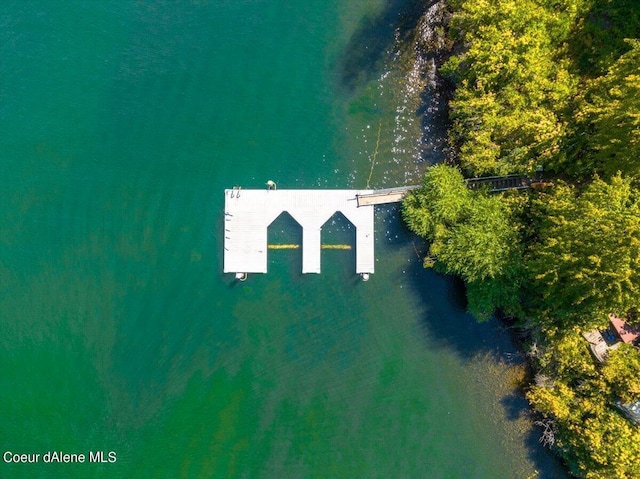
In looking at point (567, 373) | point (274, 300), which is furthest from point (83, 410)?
point (567, 373)

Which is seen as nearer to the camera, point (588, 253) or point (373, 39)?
point (588, 253)

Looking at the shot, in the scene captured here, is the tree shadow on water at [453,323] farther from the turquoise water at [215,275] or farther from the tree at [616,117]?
the tree at [616,117]

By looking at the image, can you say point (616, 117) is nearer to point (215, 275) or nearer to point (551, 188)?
point (551, 188)

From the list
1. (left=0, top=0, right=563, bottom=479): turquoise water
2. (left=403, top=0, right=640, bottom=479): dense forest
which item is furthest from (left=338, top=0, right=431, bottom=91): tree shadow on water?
(left=403, top=0, right=640, bottom=479): dense forest

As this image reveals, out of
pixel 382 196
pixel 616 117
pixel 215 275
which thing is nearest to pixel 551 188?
pixel 616 117

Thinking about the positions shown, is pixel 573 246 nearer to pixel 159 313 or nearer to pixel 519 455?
pixel 519 455

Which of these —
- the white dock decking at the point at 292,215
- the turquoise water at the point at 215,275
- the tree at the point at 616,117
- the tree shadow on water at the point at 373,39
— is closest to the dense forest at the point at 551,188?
the tree at the point at 616,117

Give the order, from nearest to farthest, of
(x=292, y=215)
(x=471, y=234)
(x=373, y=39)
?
1. (x=471, y=234)
2. (x=292, y=215)
3. (x=373, y=39)
